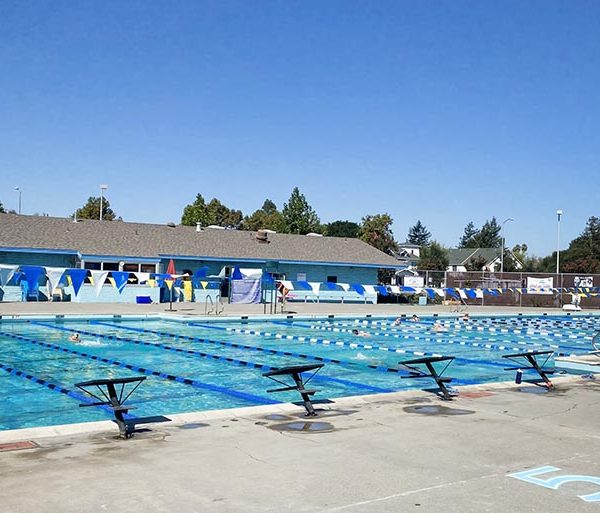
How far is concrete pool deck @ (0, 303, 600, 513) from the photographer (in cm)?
560

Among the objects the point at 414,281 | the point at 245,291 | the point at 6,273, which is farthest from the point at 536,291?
the point at 6,273

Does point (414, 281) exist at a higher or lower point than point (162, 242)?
lower

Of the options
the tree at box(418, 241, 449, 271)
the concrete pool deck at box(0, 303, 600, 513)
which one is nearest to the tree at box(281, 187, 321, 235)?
the tree at box(418, 241, 449, 271)

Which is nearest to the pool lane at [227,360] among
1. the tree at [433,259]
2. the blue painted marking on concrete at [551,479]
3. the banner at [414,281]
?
the blue painted marking on concrete at [551,479]

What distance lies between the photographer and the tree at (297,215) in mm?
71688

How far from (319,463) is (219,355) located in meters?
12.3

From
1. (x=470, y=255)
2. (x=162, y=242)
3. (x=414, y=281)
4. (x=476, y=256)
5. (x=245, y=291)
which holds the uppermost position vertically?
(x=470, y=255)

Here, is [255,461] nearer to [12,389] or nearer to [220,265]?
[12,389]

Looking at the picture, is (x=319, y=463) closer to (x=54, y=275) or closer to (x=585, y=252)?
(x=54, y=275)

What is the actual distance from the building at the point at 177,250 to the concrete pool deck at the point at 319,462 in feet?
92.3

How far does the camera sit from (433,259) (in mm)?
85125

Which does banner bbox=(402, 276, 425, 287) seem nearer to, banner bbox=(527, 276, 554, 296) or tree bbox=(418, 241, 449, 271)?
banner bbox=(527, 276, 554, 296)

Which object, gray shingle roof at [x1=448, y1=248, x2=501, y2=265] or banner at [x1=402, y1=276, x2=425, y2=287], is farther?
gray shingle roof at [x1=448, y1=248, x2=501, y2=265]

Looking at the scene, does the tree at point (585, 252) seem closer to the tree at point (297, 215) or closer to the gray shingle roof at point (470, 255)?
the gray shingle roof at point (470, 255)
